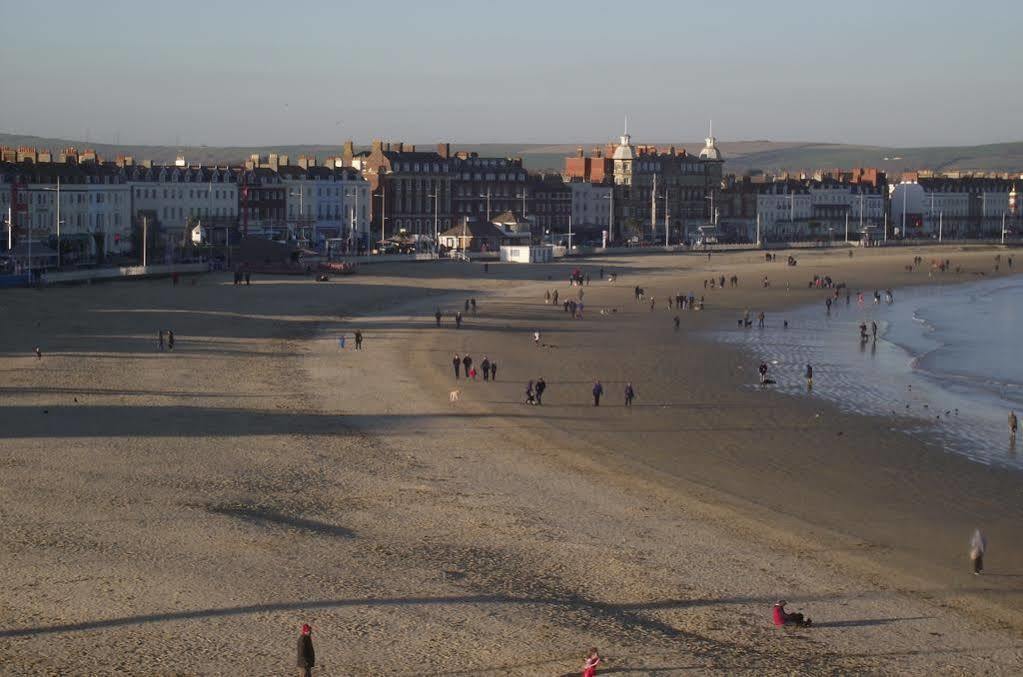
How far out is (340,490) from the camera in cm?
1988

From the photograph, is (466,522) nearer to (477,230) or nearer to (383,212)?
(477,230)

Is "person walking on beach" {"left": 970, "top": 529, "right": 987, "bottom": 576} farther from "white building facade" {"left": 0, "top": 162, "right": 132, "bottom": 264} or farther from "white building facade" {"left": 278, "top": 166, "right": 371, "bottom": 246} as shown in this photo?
"white building facade" {"left": 278, "top": 166, "right": 371, "bottom": 246}

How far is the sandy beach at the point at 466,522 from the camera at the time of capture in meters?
13.7

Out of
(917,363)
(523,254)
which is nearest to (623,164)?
(523,254)

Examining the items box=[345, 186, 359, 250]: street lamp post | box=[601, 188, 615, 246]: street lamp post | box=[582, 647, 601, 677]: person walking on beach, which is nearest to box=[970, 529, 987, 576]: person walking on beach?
box=[582, 647, 601, 677]: person walking on beach

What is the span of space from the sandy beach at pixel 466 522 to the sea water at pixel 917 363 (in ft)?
3.95

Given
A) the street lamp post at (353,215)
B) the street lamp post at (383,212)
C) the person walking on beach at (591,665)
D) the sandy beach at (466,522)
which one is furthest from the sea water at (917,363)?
the street lamp post at (383,212)

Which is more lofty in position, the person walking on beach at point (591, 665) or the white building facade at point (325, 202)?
the white building facade at point (325, 202)

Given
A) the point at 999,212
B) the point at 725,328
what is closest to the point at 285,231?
the point at 725,328

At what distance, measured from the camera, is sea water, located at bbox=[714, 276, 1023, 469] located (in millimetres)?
27547

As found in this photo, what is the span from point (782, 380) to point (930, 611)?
18.3 metres

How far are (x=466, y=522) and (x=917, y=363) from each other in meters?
22.7

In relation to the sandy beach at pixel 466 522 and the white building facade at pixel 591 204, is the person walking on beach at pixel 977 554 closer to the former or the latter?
the sandy beach at pixel 466 522

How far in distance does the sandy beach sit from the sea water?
1.21m
